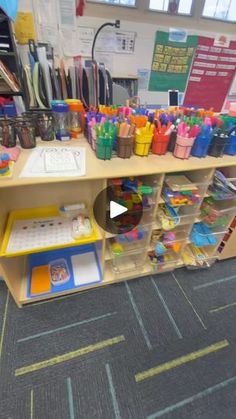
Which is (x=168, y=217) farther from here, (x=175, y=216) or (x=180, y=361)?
(x=180, y=361)

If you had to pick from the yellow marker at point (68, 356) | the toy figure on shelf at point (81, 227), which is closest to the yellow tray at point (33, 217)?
the toy figure on shelf at point (81, 227)

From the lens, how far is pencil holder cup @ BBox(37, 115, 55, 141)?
3.02 ft

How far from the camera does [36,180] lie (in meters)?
0.69

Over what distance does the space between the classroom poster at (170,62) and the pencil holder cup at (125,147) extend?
1.89m

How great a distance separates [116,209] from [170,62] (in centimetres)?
211

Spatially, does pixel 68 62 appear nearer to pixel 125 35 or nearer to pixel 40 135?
pixel 125 35

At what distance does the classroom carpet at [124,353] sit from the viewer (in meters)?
0.85

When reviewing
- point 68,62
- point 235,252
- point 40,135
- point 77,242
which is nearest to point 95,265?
point 77,242

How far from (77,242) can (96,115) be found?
583 mm

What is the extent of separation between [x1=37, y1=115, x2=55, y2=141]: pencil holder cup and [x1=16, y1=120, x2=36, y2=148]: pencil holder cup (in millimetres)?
85

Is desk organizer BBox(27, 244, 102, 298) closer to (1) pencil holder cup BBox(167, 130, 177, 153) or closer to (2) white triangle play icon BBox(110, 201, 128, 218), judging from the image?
(2) white triangle play icon BBox(110, 201, 128, 218)

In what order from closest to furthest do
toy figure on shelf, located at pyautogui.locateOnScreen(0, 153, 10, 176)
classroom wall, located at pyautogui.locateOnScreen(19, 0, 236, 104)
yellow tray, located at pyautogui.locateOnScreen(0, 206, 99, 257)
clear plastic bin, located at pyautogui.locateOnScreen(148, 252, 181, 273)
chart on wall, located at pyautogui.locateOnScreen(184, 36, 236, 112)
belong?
1. toy figure on shelf, located at pyautogui.locateOnScreen(0, 153, 10, 176)
2. yellow tray, located at pyautogui.locateOnScreen(0, 206, 99, 257)
3. clear plastic bin, located at pyautogui.locateOnScreen(148, 252, 181, 273)
4. classroom wall, located at pyautogui.locateOnScreen(19, 0, 236, 104)
5. chart on wall, located at pyautogui.locateOnScreen(184, 36, 236, 112)
